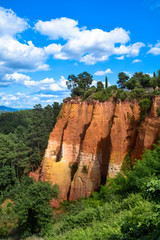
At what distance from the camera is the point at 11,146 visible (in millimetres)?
30281

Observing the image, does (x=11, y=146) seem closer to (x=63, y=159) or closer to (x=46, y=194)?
(x=63, y=159)

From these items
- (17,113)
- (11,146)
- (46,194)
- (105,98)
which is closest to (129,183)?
(46,194)

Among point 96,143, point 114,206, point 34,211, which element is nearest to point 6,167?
point 34,211

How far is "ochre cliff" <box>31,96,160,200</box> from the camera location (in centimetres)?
1645

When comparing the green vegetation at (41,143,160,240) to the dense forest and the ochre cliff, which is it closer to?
the dense forest

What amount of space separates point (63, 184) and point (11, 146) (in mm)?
15371

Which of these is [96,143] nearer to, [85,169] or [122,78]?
[85,169]

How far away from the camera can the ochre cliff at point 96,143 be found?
16453mm

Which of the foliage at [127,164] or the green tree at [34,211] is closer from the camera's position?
the green tree at [34,211]

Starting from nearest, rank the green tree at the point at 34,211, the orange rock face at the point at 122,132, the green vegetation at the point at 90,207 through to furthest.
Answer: the green vegetation at the point at 90,207
the green tree at the point at 34,211
the orange rock face at the point at 122,132

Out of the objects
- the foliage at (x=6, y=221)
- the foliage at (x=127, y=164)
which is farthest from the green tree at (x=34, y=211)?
the foliage at (x=127, y=164)

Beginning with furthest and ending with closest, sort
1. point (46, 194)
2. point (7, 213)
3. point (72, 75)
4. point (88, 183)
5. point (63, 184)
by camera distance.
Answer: point (72, 75) → point (7, 213) → point (63, 184) → point (88, 183) → point (46, 194)

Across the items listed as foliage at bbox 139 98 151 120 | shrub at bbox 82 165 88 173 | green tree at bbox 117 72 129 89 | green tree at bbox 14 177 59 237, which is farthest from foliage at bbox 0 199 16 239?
green tree at bbox 117 72 129 89

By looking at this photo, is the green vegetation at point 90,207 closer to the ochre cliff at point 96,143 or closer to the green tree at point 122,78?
the ochre cliff at point 96,143
